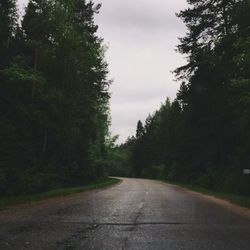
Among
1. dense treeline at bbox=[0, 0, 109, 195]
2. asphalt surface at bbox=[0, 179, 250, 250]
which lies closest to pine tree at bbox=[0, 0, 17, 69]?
dense treeline at bbox=[0, 0, 109, 195]

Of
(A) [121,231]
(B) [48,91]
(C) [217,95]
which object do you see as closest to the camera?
(A) [121,231]

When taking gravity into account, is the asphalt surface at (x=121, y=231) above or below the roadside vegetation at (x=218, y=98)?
below

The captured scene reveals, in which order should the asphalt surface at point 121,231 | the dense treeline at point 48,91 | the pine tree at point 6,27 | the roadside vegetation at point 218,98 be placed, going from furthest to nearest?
the pine tree at point 6,27, the dense treeline at point 48,91, the roadside vegetation at point 218,98, the asphalt surface at point 121,231

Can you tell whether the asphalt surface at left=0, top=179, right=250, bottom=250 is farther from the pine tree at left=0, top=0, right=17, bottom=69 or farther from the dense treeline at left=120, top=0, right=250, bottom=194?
the pine tree at left=0, top=0, right=17, bottom=69

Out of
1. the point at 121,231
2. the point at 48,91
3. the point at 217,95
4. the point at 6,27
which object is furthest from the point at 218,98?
the point at 121,231

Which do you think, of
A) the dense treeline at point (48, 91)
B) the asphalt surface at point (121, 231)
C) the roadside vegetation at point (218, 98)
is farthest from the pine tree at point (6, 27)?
the asphalt surface at point (121, 231)

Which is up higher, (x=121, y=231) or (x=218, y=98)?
(x=218, y=98)

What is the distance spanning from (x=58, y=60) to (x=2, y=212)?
2458cm

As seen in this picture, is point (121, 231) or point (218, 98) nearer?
point (121, 231)

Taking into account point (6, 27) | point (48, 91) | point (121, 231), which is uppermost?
point (6, 27)

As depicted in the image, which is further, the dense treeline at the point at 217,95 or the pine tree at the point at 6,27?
the pine tree at the point at 6,27

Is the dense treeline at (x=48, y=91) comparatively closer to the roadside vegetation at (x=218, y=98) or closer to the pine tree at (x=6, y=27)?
the pine tree at (x=6, y=27)

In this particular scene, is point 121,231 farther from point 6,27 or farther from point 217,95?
point 6,27

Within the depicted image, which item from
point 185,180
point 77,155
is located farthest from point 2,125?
point 185,180
